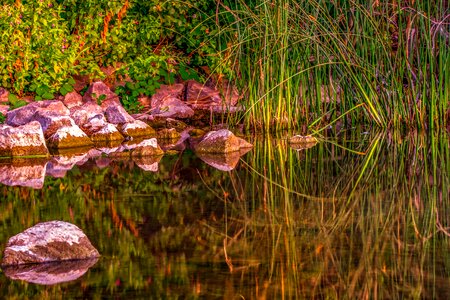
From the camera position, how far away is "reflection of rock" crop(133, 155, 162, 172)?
26.5ft

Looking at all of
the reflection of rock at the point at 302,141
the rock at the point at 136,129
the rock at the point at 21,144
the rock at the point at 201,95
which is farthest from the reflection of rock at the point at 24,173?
the rock at the point at 201,95

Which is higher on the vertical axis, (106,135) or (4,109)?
(4,109)

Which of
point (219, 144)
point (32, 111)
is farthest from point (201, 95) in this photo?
point (219, 144)

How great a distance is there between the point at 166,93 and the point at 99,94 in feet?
3.29

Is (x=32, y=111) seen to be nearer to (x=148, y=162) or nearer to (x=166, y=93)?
(x=166, y=93)

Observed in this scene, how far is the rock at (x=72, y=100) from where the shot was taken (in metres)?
12.2

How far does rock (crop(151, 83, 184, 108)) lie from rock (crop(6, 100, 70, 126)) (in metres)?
1.48

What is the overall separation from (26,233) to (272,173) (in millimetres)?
3233

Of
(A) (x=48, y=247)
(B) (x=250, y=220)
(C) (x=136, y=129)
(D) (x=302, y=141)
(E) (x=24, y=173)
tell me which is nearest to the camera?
(A) (x=48, y=247)

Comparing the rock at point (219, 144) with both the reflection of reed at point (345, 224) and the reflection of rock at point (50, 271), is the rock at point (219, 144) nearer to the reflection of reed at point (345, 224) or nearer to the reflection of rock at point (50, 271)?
the reflection of reed at point (345, 224)

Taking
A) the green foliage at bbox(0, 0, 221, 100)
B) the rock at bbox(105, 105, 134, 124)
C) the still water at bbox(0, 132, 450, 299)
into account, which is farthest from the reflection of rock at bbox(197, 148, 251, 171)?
the green foliage at bbox(0, 0, 221, 100)

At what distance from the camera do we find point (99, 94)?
12.4 m

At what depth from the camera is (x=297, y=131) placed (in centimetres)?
1039

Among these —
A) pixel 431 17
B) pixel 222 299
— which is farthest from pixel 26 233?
pixel 431 17
